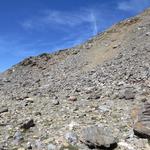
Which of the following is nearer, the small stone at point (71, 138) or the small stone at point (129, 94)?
the small stone at point (71, 138)

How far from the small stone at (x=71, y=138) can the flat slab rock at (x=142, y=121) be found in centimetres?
273

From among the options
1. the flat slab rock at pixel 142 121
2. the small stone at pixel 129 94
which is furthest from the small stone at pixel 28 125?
the small stone at pixel 129 94

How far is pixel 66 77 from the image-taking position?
3453 centimetres

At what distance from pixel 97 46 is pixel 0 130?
27487 millimetres

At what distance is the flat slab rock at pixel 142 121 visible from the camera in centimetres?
1680

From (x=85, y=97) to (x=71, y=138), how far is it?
866 cm

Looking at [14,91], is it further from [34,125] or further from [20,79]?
[34,125]

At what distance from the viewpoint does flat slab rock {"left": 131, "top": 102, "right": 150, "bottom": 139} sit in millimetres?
16797

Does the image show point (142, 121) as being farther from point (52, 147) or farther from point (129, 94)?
point (129, 94)

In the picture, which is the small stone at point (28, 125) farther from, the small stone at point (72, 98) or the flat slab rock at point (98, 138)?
the small stone at point (72, 98)

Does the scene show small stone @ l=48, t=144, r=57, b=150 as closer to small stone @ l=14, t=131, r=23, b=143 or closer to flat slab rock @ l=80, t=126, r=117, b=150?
flat slab rock @ l=80, t=126, r=117, b=150

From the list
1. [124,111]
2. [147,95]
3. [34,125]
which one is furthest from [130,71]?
[34,125]

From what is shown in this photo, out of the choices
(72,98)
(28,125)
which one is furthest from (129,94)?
(28,125)

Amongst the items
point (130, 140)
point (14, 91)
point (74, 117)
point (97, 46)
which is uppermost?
point (97, 46)
